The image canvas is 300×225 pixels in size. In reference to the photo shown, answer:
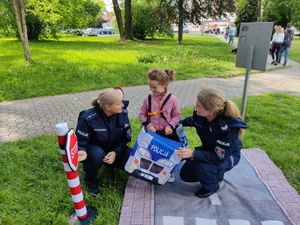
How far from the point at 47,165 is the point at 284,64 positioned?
43.8ft

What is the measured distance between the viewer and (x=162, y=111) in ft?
13.4

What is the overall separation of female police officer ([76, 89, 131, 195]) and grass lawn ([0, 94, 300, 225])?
1.02 ft

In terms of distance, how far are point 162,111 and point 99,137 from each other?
973 millimetres

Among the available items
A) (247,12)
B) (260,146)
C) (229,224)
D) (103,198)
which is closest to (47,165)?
(103,198)

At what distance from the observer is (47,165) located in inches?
166

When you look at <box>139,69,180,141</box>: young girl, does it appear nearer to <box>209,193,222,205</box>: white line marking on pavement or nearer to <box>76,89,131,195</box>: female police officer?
<box>76,89,131,195</box>: female police officer

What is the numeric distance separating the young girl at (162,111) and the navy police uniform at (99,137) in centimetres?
44

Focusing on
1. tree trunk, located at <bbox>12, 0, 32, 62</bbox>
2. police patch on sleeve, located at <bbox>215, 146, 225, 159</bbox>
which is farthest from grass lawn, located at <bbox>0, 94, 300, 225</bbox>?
tree trunk, located at <bbox>12, 0, 32, 62</bbox>

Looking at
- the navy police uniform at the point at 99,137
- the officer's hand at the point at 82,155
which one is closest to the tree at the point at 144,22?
the navy police uniform at the point at 99,137

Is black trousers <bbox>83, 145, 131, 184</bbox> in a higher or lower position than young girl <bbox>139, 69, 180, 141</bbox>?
lower

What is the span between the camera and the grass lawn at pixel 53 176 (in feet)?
10.7

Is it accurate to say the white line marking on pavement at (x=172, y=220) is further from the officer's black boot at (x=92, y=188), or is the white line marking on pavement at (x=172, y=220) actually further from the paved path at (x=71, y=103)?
the paved path at (x=71, y=103)

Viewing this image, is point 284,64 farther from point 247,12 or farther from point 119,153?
point 247,12

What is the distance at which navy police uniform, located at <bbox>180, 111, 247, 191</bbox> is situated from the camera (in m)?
3.23
